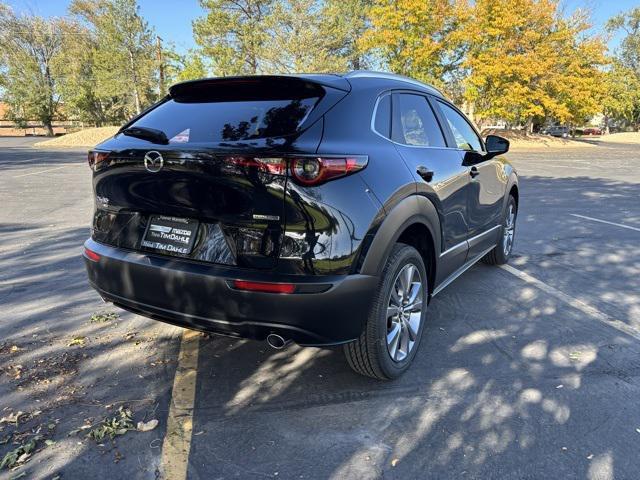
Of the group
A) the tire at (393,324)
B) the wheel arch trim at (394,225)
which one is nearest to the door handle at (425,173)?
the wheel arch trim at (394,225)

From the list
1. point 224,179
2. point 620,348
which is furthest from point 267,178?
point 620,348

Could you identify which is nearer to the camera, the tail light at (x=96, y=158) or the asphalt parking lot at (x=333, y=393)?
the asphalt parking lot at (x=333, y=393)

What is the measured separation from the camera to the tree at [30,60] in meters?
44.4

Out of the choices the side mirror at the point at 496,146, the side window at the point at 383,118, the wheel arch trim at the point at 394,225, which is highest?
the side window at the point at 383,118

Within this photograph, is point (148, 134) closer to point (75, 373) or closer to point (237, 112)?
point (237, 112)

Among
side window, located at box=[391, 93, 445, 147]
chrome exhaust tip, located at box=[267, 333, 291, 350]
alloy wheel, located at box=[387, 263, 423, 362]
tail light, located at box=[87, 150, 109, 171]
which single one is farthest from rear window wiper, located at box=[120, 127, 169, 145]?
alloy wheel, located at box=[387, 263, 423, 362]

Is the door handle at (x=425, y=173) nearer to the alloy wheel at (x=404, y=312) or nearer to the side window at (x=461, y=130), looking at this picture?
the alloy wheel at (x=404, y=312)

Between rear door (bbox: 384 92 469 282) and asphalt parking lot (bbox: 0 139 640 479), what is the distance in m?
0.68

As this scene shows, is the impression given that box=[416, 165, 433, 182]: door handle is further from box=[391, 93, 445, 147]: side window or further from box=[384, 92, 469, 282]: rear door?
box=[391, 93, 445, 147]: side window

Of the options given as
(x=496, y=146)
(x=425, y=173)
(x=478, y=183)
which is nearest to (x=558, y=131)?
(x=496, y=146)

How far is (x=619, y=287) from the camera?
4.75 metres

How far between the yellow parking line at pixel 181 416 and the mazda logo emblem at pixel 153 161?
128 cm

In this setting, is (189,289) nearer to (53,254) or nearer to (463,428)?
(463,428)

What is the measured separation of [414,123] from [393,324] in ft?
4.51
